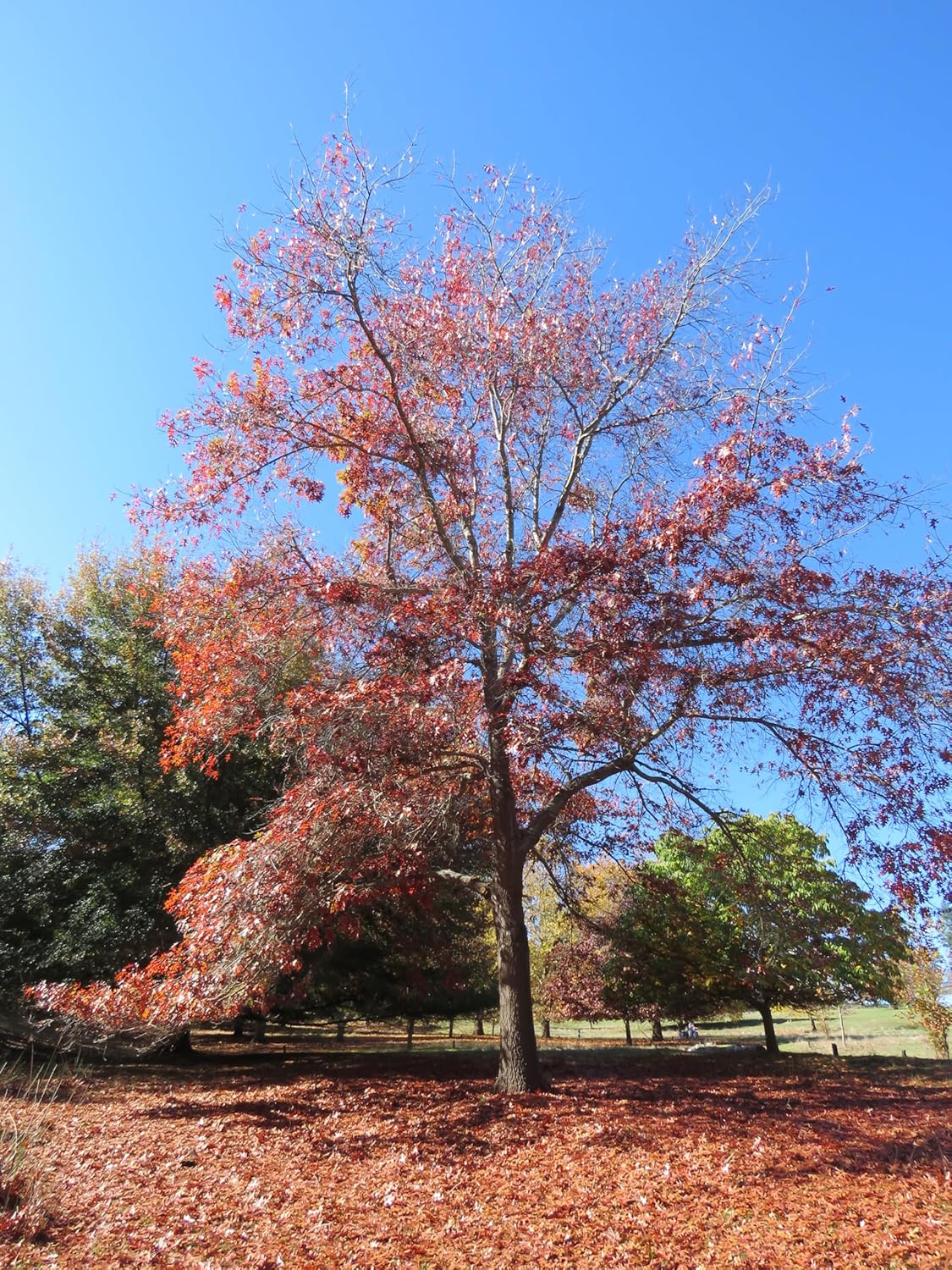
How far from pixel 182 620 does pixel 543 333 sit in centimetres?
649

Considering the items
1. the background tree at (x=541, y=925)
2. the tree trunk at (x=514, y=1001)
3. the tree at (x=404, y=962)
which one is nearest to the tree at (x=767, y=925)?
the background tree at (x=541, y=925)

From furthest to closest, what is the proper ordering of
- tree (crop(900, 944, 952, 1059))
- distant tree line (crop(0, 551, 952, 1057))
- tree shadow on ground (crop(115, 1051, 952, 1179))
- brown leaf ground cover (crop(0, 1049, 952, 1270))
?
1. tree (crop(900, 944, 952, 1059))
2. distant tree line (crop(0, 551, 952, 1057))
3. tree shadow on ground (crop(115, 1051, 952, 1179))
4. brown leaf ground cover (crop(0, 1049, 952, 1270))

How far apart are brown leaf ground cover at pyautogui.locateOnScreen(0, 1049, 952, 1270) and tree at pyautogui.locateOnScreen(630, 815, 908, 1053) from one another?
6.52 ft

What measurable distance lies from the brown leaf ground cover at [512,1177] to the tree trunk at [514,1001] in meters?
0.35

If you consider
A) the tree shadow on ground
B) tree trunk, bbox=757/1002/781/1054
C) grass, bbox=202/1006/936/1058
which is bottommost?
grass, bbox=202/1006/936/1058

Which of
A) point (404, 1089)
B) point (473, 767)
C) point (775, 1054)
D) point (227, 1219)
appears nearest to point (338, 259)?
point (473, 767)

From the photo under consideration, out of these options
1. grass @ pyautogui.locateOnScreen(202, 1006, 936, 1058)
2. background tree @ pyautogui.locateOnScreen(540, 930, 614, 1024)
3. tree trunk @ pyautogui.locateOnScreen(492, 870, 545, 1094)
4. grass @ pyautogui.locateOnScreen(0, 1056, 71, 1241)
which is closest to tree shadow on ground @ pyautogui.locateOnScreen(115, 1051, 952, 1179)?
tree trunk @ pyautogui.locateOnScreen(492, 870, 545, 1094)

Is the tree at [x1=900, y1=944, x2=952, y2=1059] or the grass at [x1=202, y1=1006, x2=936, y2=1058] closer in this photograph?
the tree at [x1=900, y1=944, x2=952, y2=1059]

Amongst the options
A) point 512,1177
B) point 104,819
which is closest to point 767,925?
point 512,1177

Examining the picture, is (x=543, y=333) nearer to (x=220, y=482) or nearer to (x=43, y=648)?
(x=220, y=482)

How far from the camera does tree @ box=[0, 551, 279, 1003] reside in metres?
13.7

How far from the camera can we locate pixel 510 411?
36.6ft

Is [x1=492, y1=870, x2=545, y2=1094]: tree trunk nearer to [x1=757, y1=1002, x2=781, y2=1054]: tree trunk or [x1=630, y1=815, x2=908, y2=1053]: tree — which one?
[x1=630, y1=815, x2=908, y2=1053]: tree

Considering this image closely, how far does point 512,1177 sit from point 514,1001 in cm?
326
